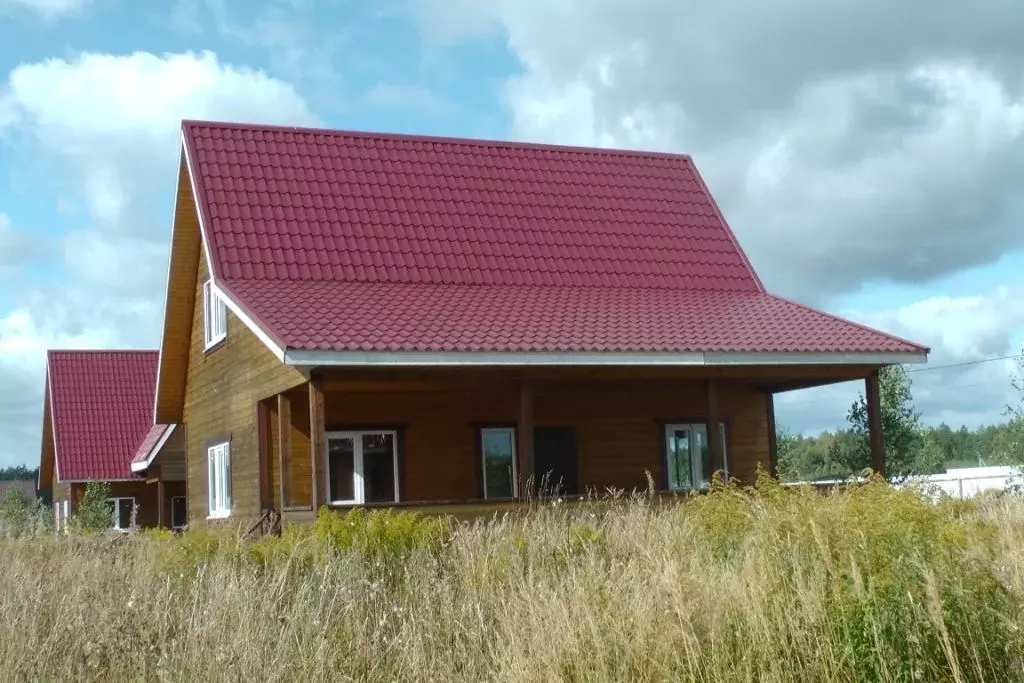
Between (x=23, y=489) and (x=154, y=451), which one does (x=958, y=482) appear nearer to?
(x=154, y=451)

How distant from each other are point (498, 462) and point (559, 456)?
3.35 feet

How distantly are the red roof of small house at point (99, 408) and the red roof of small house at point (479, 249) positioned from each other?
16796 millimetres

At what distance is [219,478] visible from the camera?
2231 centimetres

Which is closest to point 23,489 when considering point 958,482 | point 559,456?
point 958,482

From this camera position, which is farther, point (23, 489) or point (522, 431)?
point (23, 489)

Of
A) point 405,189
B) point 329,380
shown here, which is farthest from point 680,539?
point 405,189

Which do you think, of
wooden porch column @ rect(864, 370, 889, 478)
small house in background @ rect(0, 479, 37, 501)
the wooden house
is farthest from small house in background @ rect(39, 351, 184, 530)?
wooden porch column @ rect(864, 370, 889, 478)

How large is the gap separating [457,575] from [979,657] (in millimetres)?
4199

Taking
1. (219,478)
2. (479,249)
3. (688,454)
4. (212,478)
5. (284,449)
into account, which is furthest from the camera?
(212,478)

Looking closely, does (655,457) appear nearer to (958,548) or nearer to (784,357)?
(784,357)

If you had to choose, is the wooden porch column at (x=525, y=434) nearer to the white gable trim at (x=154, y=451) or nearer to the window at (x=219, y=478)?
the window at (x=219, y=478)

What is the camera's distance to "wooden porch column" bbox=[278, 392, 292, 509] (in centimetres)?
1647

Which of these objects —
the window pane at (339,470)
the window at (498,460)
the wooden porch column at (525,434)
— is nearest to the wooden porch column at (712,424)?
the wooden porch column at (525,434)

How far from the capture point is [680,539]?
9.95 m
